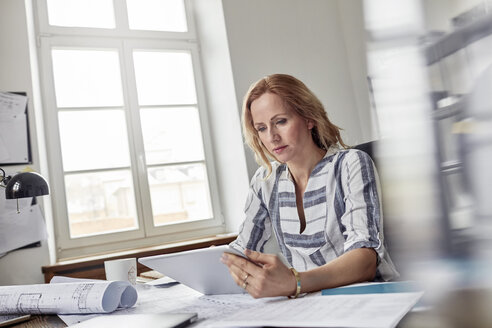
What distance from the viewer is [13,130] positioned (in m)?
2.12

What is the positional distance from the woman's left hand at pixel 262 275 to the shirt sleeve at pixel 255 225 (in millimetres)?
570

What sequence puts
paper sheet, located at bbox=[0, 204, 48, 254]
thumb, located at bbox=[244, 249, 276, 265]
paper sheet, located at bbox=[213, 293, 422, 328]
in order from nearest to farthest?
1. paper sheet, located at bbox=[213, 293, 422, 328]
2. thumb, located at bbox=[244, 249, 276, 265]
3. paper sheet, located at bbox=[0, 204, 48, 254]

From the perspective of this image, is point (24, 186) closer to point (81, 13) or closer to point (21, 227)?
point (21, 227)

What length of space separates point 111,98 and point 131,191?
22.5 inches

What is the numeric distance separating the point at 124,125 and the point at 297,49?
1.15 metres

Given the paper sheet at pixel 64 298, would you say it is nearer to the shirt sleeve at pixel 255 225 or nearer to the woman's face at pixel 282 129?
the shirt sleeve at pixel 255 225

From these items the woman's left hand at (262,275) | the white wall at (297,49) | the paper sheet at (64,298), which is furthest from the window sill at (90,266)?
the woman's left hand at (262,275)

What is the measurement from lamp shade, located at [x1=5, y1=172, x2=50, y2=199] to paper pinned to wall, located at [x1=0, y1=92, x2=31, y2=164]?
30.6 inches

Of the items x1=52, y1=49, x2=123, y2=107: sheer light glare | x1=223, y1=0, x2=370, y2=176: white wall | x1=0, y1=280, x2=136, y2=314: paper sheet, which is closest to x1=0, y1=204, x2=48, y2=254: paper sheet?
x1=52, y1=49, x2=123, y2=107: sheer light glare

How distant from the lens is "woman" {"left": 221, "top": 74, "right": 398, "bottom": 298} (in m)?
0.98

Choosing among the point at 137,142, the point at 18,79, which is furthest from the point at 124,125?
the point at 18,79

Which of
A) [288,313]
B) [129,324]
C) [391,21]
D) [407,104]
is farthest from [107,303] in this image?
[391,21]

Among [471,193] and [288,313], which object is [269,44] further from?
[288,313]

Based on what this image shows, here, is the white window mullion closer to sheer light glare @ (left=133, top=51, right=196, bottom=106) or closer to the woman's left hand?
sheer light glare @ (left=133, top=51, right=196, bottom=106)
